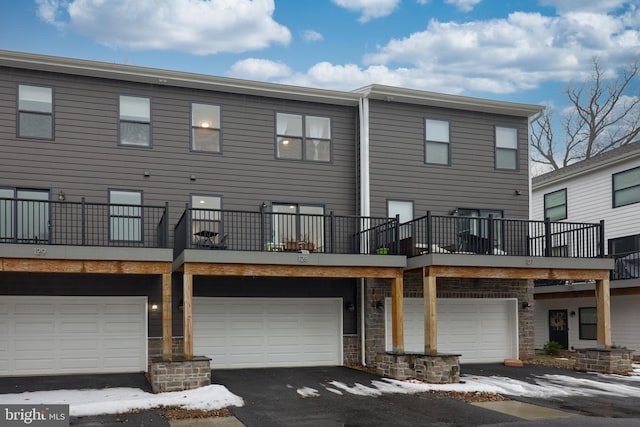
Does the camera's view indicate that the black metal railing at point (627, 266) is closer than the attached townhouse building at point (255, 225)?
No

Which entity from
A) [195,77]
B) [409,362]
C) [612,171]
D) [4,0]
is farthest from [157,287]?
[4,0]

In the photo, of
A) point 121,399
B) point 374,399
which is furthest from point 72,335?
point 374,399

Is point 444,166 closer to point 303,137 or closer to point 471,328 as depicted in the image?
point 303,137

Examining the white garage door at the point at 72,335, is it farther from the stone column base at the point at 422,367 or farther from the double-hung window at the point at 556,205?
the double-hung window at the point at 556,205

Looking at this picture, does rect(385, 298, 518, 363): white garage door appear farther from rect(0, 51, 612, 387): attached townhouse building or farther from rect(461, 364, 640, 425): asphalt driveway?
rect(461, 364, 640, 425): asphalt driveway

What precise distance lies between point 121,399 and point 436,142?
11034 mm

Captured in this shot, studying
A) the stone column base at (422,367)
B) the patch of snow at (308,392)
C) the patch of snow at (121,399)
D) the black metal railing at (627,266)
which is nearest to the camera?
the patch of snow at (121,399)

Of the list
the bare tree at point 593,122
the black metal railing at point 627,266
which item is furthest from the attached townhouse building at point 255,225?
the bare tree at point 593,122

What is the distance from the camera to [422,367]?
14.6 meters

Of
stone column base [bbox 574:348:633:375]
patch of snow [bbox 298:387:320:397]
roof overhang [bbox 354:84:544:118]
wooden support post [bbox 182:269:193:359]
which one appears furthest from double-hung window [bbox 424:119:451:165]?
wooden support post [bbox 182:269:193:359]

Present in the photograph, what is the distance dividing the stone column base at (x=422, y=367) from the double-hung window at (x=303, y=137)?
5709 millimetres

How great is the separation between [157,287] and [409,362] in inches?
250

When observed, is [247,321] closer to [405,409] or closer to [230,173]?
[230,173]

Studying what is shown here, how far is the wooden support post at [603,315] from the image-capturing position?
16641 millimetres
